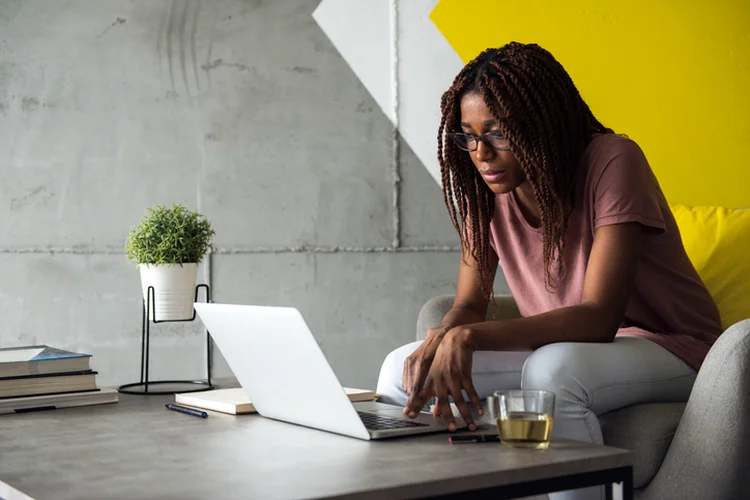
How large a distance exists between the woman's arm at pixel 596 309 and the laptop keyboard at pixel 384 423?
21 centimetres

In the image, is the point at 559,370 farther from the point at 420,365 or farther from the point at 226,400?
the point at 226,400

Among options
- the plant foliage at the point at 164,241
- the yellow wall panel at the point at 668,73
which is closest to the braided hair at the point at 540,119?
the plant foliage at the point at 164,241

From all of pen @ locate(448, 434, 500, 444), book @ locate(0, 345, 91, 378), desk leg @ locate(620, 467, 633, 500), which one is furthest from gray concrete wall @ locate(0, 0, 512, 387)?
desk leg @ locate(620, 467, 633, 500)

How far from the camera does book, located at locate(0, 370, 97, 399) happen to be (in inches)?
63.1

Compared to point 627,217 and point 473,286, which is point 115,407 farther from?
point 627,217

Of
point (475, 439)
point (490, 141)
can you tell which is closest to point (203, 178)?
point (490, 141)

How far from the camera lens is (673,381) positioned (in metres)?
1.57

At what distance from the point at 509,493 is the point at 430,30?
9.31 feet

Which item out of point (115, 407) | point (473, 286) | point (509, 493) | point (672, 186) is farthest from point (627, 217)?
point (672, 186)

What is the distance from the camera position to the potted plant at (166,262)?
191 centimetres

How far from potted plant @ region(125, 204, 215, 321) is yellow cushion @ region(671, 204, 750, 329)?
3.69 feet

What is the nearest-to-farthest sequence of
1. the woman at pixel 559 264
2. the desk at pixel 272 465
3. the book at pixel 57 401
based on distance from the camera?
the desk at pixel 272 465 < the woman at pixel 559 264 < the book at pixel 57 401

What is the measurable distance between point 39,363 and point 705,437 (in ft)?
3.78

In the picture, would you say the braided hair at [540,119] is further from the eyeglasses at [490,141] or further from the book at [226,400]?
the book at [226,400]
